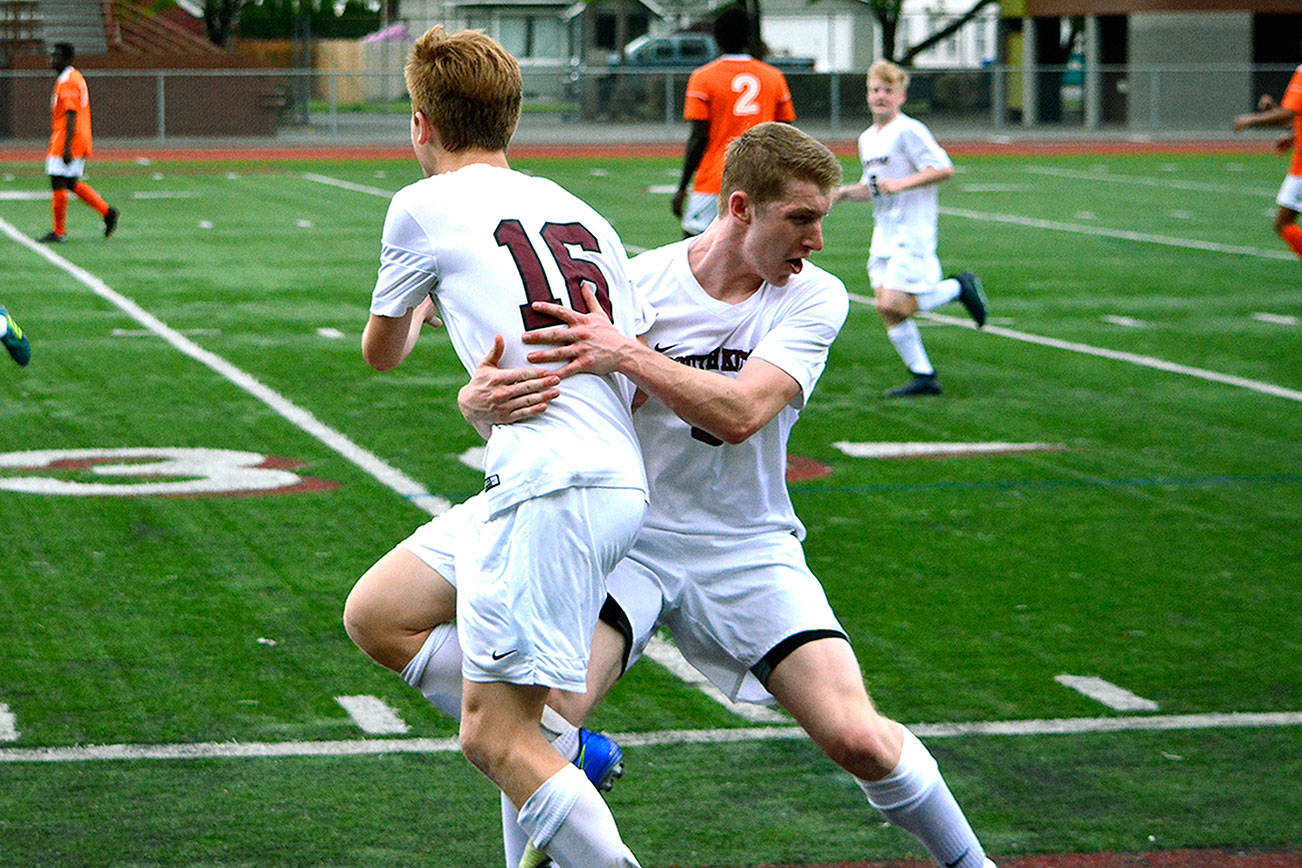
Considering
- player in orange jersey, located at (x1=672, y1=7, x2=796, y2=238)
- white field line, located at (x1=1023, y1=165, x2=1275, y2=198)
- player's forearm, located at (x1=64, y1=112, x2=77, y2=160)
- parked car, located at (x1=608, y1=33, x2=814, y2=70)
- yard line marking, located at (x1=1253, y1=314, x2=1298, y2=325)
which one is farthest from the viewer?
parked car, located at (x1=608, y1=33, x2=814, y2=70)

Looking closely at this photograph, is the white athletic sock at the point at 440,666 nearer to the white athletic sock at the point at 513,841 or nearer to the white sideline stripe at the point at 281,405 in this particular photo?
the white athletic sock at the point at 513,841

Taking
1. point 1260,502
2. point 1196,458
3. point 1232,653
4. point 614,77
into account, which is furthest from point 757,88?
point 614,77

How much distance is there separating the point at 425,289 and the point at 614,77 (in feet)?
147

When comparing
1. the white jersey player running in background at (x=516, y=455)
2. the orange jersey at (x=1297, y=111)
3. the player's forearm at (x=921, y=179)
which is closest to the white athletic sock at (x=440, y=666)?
the white jersey player running in background at (x=516, y=455)

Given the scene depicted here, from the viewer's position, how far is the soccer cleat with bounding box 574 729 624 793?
14.1 feet

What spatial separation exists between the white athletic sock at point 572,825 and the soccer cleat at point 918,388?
810 centimetres

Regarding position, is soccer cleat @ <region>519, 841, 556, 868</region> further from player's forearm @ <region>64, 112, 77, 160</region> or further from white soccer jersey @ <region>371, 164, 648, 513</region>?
player's forearm @ <region>64, 112, 77, 160</region>

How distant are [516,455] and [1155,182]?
94.8ft

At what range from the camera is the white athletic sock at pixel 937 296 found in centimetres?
1200

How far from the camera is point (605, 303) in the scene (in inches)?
163

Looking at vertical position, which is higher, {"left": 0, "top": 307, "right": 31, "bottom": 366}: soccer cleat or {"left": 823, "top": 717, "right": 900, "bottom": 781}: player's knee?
{"left": 0, "top": 307, "right": 31, "bottom": 366}: soccer cleat

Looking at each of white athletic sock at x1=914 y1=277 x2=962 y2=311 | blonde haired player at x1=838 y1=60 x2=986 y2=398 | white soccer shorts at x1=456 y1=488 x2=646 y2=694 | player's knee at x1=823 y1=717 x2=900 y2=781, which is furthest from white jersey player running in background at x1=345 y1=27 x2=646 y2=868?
white athletic sock at x1=914 y1=277 x2=962 y2=311

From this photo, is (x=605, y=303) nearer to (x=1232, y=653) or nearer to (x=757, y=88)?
(x=1232, y=653)

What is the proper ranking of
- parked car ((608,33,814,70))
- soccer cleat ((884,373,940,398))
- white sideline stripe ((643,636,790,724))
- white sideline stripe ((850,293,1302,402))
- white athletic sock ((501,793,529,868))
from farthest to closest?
parked car ((608,33,814,70)) → white sideline stripe ((850,293,1302,402)) → soccer cleat ((884,373,940,398)) → white sideline stripe ((643,636,790,724)) → white athletic sock ((501,793,529,868))
